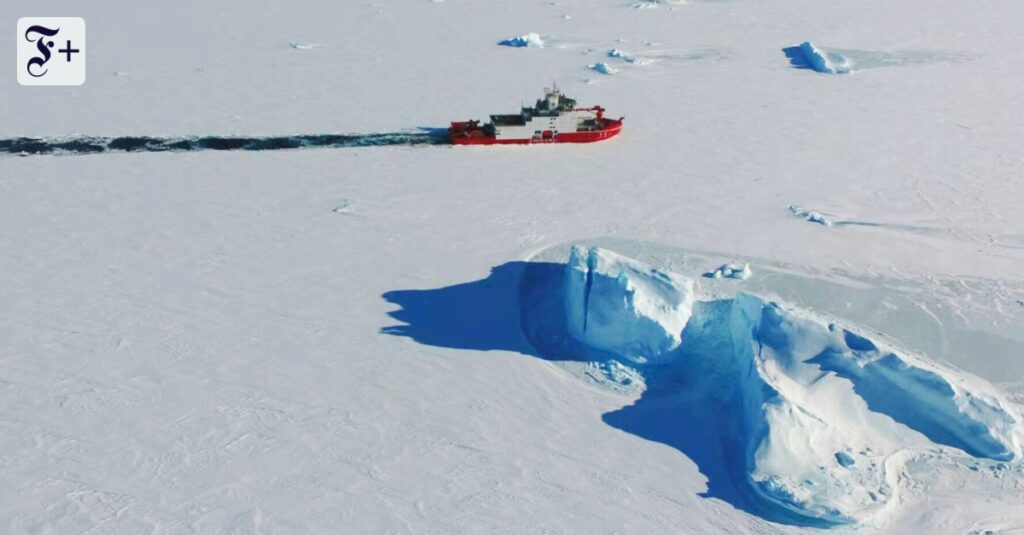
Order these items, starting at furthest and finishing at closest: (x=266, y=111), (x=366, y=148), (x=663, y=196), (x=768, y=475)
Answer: (x=266, y=111), (x=366, y=148), (x=663, y=196), (x=768, y=475)

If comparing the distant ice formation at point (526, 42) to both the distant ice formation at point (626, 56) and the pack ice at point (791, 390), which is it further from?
the pack ice at point (791, 390)

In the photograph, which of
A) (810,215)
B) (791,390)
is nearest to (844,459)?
(791,390)

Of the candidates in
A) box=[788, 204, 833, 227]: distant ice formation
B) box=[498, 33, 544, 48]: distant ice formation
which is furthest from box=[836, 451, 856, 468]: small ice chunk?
box=[498, 33, 544, 48]: distant ice formation

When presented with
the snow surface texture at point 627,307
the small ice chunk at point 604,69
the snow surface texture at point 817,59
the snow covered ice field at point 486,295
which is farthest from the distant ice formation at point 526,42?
the snow surface texture at point 627,307

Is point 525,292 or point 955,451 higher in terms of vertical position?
point 525,292

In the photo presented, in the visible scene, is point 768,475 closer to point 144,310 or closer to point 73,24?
point 144,310

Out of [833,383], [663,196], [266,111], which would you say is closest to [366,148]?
[266,111]

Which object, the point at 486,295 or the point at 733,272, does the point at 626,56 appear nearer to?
the point at 733,272
